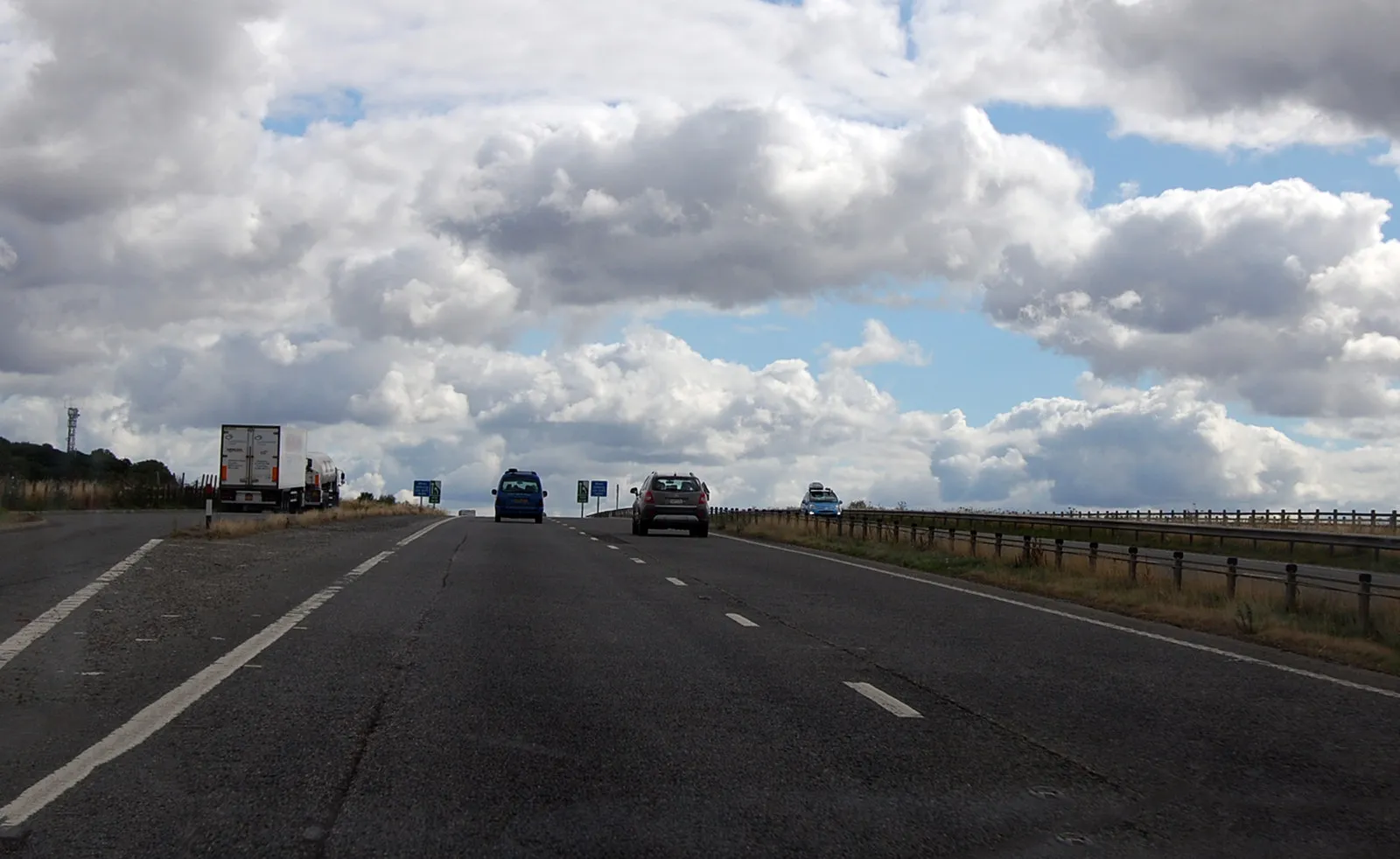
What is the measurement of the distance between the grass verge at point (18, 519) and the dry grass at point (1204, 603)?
22.9m

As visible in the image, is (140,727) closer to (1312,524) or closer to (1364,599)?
(1364,599)

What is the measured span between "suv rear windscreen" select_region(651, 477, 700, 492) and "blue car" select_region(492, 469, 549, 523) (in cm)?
1845

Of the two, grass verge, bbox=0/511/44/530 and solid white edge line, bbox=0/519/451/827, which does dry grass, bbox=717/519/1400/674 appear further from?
grass verge, bbox=0/511/44/530

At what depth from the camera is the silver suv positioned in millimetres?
45250

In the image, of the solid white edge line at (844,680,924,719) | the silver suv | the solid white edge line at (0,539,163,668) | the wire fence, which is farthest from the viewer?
the wire fence

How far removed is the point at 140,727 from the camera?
932cm

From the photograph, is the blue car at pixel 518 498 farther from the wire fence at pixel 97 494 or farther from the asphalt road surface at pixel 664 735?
the asphalt road surface at pixel 664 735

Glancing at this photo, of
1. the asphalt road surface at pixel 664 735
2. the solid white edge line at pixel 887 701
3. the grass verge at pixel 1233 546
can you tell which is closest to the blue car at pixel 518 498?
the grass verge at pixel 1233 546

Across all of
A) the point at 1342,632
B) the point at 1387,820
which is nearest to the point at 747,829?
the point at 1387,820

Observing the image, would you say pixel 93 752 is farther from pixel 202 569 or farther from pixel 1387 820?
pixel 202 569

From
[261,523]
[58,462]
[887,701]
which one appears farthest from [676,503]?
[58,462]

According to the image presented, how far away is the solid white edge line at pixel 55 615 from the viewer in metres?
13.4

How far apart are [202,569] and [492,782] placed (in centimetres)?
1788

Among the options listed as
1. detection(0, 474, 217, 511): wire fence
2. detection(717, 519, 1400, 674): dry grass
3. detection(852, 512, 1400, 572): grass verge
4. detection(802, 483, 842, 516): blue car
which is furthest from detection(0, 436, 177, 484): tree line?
detection(717, 519, 1400, 674): dry grass
